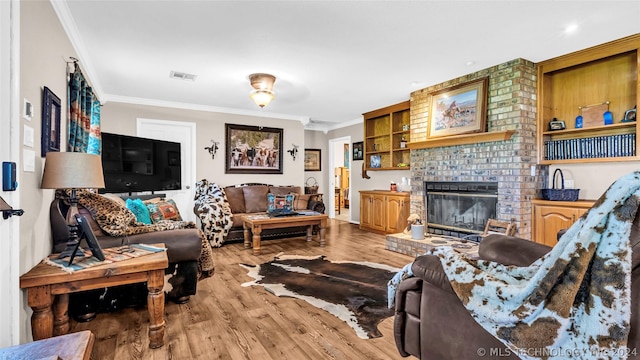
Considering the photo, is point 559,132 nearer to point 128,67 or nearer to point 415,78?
point 415,78

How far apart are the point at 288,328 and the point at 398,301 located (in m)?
1.02

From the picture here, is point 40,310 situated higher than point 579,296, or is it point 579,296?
point 579,296

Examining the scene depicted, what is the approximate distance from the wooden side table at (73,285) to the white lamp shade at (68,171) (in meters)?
0.48

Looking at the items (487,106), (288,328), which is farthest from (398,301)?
(487,106)

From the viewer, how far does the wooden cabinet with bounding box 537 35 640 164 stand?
3146 mm

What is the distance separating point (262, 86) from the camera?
13.1 feet

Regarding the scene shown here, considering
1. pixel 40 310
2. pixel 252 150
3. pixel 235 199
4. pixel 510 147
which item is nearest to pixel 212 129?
pixel 252 150

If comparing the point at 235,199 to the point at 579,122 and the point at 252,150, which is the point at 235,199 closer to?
the point at 252,150

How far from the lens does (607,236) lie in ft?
3.16

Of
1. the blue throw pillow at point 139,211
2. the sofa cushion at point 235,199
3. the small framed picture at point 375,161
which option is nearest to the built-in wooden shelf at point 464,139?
the small framed picture at point 375,161

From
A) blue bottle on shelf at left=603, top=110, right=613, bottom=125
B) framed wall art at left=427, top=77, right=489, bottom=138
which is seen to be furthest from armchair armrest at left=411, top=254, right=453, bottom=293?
blue bottle on shelf at left=603, top=110, right=613, bottom=125

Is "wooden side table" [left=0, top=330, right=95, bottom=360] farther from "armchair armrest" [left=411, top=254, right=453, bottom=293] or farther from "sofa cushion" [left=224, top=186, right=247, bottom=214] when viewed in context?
"sofa cushion" [left=224, top=186, right=247, bottom=214]

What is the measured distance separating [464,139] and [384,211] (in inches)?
81.9

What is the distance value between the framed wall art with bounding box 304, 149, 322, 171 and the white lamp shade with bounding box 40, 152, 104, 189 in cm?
612
